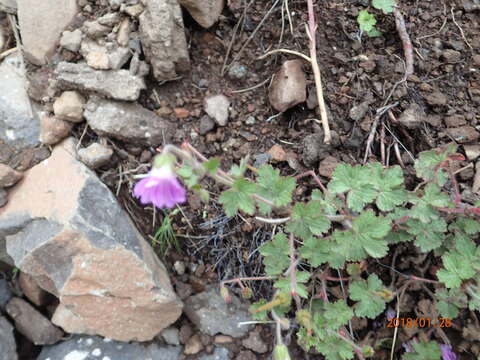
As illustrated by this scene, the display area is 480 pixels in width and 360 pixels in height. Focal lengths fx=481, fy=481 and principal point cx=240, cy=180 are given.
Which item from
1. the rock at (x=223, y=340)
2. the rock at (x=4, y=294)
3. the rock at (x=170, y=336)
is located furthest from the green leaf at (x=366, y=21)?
the rock at (x=4, y=294)

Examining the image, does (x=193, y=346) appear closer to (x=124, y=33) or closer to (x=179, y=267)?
(x=179, y=267)

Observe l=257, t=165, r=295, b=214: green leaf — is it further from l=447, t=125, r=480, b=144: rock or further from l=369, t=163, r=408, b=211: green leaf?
l=447, t=125, r=480, b=144: rock

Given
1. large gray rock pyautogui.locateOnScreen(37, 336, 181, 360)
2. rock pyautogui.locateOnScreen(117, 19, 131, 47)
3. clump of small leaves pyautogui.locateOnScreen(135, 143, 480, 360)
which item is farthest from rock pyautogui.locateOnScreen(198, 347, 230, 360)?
rock pyautogui.locateOnScreen(117, 19, 131, 47)

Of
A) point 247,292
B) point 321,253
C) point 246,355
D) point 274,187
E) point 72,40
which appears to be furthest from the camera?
point 72,40

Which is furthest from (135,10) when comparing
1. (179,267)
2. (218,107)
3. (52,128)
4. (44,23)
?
(179,267)

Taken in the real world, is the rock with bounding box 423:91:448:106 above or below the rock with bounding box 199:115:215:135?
above
